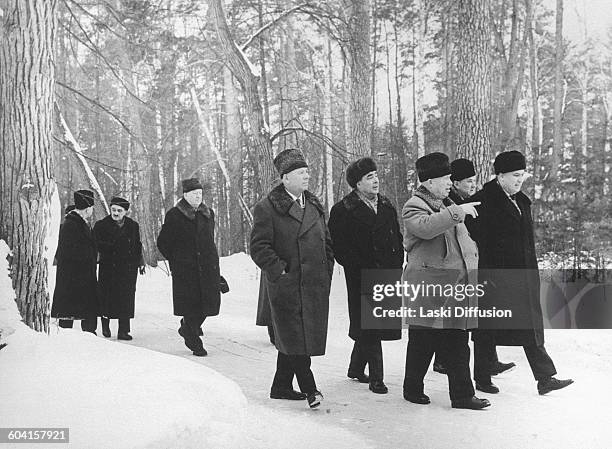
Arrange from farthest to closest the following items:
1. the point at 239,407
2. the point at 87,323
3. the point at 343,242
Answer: the point at 87,323 → the point at 343,242 → the point at 239,407

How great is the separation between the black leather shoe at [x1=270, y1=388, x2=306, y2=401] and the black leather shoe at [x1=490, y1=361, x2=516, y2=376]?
6.19ft

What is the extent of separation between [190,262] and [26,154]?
8.01 feet

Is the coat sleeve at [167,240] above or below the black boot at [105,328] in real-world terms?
above

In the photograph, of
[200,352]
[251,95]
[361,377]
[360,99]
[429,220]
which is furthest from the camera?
[360,99]

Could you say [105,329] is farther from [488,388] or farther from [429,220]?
[429,220]

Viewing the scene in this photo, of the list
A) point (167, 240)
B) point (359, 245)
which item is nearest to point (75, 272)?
point (167, 240)

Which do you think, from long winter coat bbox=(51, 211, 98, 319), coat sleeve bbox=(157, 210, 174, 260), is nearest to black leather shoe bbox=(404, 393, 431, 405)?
coat sleeve bbox=(157, 210, 174, 260)

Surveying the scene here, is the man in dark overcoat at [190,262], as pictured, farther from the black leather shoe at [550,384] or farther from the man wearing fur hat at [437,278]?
the black leather shoe at [550,384]

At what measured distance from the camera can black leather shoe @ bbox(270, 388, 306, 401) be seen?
5016 millimetres

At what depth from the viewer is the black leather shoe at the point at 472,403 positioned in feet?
15.5

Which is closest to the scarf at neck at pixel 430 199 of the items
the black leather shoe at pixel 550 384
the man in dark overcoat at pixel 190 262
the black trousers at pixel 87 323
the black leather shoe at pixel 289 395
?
the black leather shoe at pixel 550 384

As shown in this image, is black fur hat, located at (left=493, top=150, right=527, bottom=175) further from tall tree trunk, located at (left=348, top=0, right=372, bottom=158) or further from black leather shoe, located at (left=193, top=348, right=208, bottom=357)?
tall tree trunk, located at (left=348, top=0, right=372, bottom=158)

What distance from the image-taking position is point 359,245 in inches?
216

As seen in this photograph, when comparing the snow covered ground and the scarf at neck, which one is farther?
the scarf at neck
